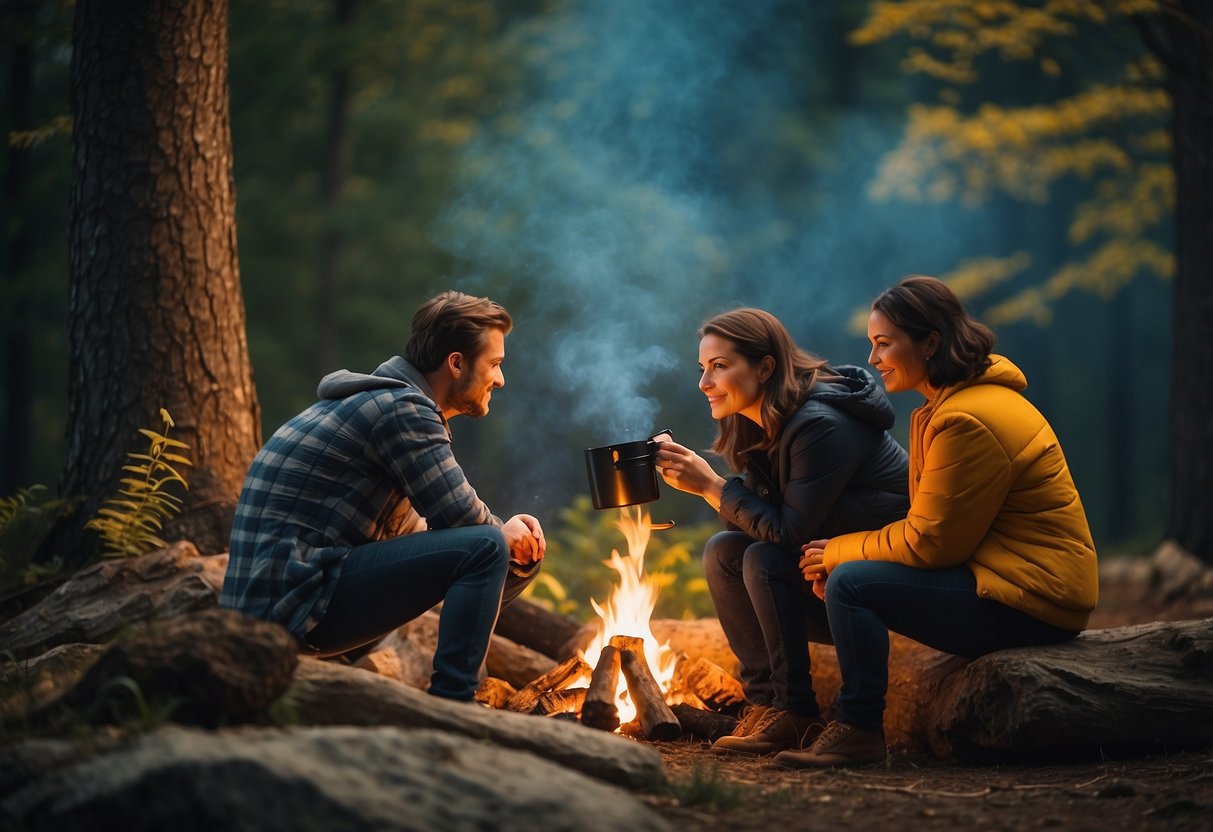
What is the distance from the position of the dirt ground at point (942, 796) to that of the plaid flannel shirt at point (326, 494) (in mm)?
1286

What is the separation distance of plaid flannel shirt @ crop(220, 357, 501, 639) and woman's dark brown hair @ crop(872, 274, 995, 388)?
1714 mm

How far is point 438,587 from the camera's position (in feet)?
12.1

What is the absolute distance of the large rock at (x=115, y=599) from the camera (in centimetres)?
437

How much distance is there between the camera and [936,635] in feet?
12.8

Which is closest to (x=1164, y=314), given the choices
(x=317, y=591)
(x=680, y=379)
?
(x=680, y=379)

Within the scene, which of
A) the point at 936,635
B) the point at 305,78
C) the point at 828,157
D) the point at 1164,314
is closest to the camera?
the point at 936,635

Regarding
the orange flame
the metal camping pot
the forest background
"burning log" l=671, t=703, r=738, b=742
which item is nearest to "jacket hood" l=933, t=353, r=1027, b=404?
the metal camping pot

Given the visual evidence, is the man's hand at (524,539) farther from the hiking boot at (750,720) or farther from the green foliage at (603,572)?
the green foliage at (603,572)

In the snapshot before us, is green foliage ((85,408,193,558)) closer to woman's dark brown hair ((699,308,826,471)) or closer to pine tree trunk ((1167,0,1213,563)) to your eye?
woman's dark brown hair ((699,308,826,471))

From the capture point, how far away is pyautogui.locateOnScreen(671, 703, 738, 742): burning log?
14.4ft

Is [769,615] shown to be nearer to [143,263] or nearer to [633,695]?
[633,695]

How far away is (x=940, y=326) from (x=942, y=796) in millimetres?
1648

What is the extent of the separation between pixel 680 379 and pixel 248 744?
42.7 feet

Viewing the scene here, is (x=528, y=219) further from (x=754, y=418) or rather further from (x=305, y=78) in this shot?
(x=754, y=418)
